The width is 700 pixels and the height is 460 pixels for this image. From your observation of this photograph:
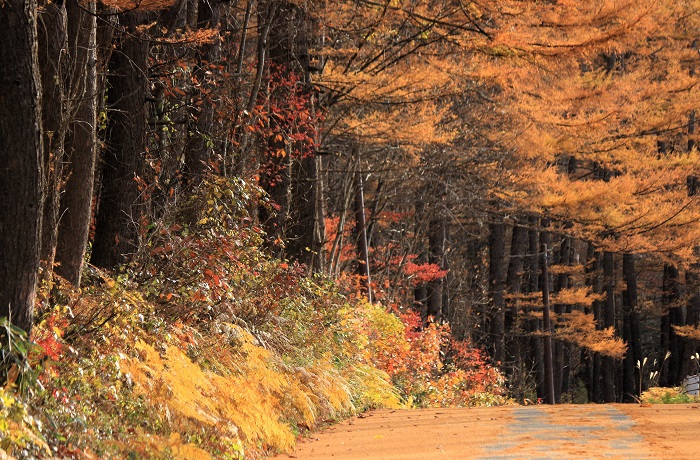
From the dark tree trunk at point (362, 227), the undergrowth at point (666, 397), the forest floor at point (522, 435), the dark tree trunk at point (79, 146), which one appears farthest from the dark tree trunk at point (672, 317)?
the dark tree trunk at point (79, 146)

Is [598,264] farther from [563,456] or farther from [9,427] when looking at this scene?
[9,427]

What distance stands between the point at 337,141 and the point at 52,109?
13.8 meters

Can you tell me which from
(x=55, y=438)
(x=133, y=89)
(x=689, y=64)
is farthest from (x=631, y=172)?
(x=55, y=438)

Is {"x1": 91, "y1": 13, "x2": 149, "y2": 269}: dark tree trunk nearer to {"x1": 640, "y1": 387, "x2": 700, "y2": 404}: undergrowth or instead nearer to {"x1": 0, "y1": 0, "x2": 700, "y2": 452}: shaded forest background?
{"x1": 0, "y1": 0, "x2": 700, "y2": 452}: shaded forest background

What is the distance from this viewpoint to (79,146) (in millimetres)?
7980

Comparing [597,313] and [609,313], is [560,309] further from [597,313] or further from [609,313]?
[597,313]

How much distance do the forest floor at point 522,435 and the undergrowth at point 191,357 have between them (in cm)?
48

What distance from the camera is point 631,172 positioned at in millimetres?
26578

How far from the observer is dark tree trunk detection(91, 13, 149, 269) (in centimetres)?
952

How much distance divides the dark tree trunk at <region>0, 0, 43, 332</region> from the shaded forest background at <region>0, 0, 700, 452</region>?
0.04ft

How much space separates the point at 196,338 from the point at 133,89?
9.62 feet

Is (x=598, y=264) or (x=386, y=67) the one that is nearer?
(x=386, y=67)

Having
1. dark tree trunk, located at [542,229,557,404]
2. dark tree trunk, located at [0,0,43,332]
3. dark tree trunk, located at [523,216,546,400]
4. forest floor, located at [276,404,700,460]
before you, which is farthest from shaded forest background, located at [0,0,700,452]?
forest floor, located at [276,404,700,460]

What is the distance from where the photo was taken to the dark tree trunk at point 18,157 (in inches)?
215
